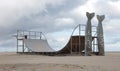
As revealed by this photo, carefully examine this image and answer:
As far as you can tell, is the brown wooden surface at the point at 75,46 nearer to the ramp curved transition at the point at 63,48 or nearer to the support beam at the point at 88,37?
the ramp curved transition at the point at 63,48

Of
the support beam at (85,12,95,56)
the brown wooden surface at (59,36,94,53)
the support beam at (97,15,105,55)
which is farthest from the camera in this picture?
the brown wooden surface at (59,36,94,53)

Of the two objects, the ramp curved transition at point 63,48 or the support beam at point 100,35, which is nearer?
the support beam at point 100,35

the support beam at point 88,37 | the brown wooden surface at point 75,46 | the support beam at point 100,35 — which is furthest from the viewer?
the brown wooden surface at point 75,46

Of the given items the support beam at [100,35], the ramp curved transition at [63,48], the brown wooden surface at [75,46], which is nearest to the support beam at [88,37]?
the support beam at [100,35]

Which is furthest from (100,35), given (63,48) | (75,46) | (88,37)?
(63,48)

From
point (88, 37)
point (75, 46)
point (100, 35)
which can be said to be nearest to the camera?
point (88, 37)

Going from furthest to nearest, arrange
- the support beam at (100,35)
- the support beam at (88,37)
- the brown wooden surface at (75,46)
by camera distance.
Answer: the brown wooden surface at (75,46) → the support beam at (100,35) → the support beam at (88,37)

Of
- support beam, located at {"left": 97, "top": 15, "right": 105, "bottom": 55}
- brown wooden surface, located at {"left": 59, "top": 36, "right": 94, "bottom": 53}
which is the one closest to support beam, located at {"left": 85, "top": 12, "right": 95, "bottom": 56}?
support beam, located at {"left": 97, "top": 15, "right": 105, "bottom": 55}

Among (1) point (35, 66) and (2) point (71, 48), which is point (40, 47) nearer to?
(2) point (71, 48)

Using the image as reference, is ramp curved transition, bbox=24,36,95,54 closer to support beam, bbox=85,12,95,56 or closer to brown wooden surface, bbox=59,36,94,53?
brown wooden surface, bbox=59,36,94,53

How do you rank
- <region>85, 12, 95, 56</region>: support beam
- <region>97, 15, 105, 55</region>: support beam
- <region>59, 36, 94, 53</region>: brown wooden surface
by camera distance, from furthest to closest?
<region>59, 36, 94, 53</region>: brown wooden surface → <region>97, 15, 105, 55</region>: support beam → <region>85, 12, 95, 56</region>: support beam

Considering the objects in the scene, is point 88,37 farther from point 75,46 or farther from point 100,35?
point 75,46

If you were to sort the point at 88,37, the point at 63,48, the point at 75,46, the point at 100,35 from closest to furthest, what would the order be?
the point at 88,37 < the point at 100,35 < the point at 75,46 < the point at 63,48

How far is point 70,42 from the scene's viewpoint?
136 ft
